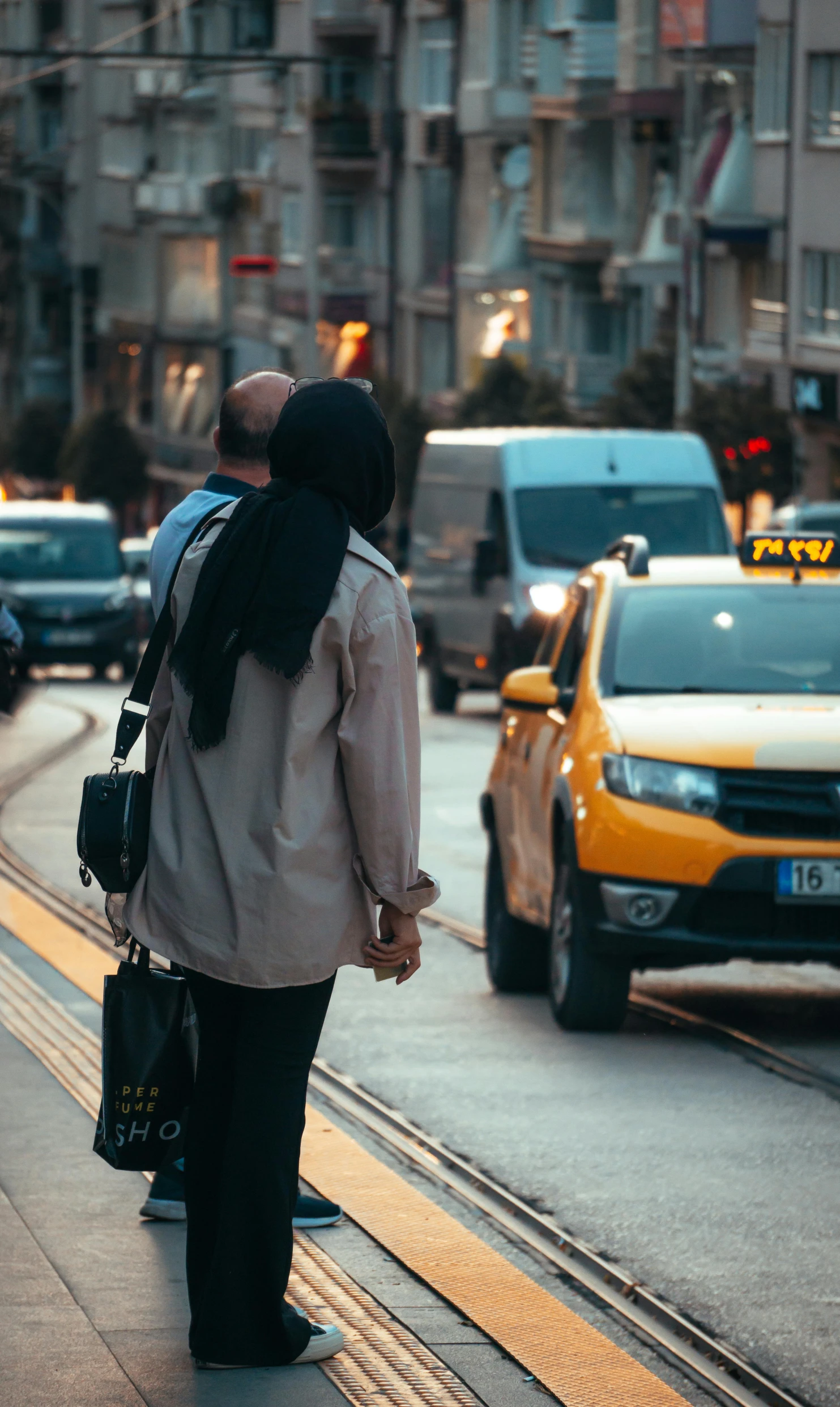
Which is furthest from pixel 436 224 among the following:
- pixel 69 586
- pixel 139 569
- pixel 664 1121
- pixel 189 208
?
pixel 664 1121

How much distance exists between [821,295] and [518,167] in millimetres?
14389

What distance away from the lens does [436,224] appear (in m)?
61.6

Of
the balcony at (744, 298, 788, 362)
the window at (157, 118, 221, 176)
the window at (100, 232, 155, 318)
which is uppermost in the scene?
the window at (157, 118, 221, 176)

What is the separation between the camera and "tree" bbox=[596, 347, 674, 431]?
1780 inches

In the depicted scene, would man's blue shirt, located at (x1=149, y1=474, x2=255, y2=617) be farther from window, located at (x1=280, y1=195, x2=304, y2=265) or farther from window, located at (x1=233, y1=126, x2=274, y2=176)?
window, located at (x1=233, y1=126, x2=274, y2=176)

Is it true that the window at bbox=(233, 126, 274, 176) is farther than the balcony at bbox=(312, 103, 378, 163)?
Yes

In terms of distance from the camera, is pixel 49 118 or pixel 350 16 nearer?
pixel 350 16

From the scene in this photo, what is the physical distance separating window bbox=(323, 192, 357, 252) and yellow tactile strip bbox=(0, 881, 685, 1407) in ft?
200

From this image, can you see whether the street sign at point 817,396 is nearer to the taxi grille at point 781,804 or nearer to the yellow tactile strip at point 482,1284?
the taxi grille at point 781,804

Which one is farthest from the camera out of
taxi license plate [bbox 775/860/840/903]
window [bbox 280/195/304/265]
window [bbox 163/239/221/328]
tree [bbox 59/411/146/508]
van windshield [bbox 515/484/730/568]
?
window [bbox 163/239/221/328]

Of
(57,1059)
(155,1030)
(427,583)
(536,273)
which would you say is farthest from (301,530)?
(536,273)

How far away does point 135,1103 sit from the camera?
4.71 m

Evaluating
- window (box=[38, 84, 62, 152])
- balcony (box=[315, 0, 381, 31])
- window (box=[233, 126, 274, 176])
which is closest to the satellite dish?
balcony (box=[315, 0, 381, 31])

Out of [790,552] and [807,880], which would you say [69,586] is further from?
[807,880]
